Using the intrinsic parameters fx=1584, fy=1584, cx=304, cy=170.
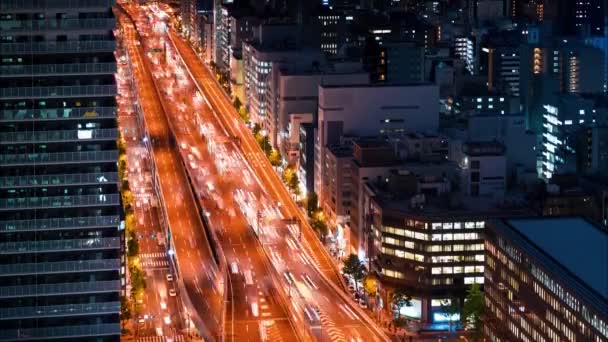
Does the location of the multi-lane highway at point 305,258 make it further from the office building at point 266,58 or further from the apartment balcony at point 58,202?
the apartment balcony at point 58,202

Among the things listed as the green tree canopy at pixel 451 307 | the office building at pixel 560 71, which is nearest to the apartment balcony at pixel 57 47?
the green tree canopy at pixel 451 307

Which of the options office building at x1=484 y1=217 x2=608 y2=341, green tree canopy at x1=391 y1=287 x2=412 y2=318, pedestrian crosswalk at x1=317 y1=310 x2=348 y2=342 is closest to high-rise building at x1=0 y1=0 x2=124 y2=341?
office building at x1=484 y1=217 x2=608 y2=341

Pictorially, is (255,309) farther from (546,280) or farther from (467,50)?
(467,50)

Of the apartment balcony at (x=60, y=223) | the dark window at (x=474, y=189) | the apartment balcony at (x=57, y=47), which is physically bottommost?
the dark window at (x=474, y=189)

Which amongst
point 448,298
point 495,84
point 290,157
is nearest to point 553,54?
point 495,84

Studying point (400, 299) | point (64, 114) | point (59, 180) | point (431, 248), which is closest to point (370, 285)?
point (400, 299)

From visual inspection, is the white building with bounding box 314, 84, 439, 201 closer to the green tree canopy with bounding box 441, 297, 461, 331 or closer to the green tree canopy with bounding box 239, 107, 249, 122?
the green tree canopy with bounding box 441, 297, 461, 331

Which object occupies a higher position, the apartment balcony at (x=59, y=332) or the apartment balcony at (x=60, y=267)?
the apartment balcony at (x=60, y=267)

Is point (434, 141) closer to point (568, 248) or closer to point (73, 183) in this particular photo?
point (568, 248)
